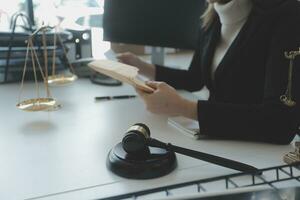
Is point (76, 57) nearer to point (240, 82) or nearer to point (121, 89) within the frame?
point (121, 89)

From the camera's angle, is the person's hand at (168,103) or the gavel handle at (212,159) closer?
the gavel handle at (212,159)

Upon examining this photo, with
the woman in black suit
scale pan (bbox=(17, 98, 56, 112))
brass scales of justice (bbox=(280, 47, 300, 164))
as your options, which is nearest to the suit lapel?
the woman in black suit

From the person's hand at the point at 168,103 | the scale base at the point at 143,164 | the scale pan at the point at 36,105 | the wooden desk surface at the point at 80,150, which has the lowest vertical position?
the wooden desk surface at the point at 80,150

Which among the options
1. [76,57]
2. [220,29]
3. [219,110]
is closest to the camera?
[219,110]

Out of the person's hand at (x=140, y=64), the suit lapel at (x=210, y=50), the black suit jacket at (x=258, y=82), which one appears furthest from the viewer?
the person's hand at (x=140, y=64)

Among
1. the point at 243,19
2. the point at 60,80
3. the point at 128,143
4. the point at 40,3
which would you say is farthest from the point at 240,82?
the point at 40,3

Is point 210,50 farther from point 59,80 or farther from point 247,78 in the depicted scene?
point 59,80

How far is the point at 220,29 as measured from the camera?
4.57ft

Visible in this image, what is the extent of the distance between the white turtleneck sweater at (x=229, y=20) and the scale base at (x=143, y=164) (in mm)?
555

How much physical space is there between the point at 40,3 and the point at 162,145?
5.09 ft

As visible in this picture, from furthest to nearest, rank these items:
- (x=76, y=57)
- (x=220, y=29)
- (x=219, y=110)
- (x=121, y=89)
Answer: (x=76, y=57)
(x=121, y=89)
(x=220, y=29)
(x=219, y=110)

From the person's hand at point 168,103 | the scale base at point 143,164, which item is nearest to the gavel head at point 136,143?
the scale base at point 143,164

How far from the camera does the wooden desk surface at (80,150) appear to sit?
816mm

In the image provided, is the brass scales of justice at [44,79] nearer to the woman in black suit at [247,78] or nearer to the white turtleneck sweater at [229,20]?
the woman in black suit at [247,78]
